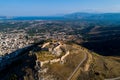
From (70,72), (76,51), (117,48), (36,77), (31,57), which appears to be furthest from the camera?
(117,48)

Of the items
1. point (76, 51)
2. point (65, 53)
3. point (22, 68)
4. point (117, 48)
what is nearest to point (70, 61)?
point (65, 53)

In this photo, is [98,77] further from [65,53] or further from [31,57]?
[31,57]

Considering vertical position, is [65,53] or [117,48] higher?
[65,53]

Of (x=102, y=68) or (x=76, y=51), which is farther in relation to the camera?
(x=76, y=51)

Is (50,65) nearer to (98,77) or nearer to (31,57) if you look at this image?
(31,57)

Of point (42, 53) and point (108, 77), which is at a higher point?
point (42, 53)

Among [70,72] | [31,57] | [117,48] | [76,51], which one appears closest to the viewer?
[70,72]

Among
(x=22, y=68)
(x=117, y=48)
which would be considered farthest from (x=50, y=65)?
(x=117, y=48)

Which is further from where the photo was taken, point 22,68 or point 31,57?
point 31,57

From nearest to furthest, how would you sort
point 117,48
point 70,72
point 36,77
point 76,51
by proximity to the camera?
point 36,77 < point 70,72 < point 76,51 < point 117,48
